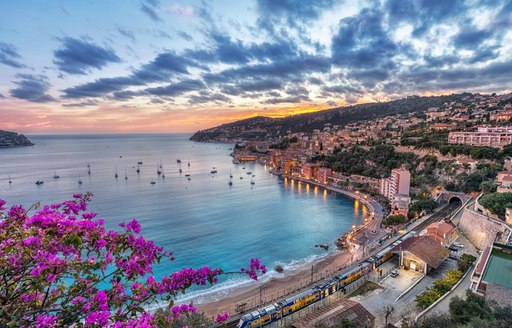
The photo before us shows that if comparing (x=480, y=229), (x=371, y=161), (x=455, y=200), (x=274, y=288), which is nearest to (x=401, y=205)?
(x=455, y=200)

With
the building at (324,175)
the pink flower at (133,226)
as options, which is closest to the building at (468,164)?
the building at (324,175)

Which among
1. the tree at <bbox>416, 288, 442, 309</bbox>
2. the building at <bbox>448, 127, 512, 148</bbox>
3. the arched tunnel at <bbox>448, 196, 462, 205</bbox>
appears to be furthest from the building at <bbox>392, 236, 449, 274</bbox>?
the building at <bbox>448, 127, 512, 148</bbox>

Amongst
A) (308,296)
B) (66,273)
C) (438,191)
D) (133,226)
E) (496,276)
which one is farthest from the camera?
(438,191)

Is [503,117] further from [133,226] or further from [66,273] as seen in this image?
[66,273]

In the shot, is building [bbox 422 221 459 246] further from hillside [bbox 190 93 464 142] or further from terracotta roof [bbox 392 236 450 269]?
hillside [bbox 190 93 464 142]

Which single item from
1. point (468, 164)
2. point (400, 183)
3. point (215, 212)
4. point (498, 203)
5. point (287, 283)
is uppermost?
point (468, 164)
